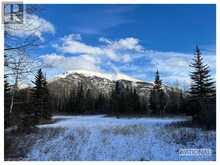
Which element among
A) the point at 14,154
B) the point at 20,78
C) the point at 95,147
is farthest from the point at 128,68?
the point at 14,154

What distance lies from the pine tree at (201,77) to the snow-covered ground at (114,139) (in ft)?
2.46

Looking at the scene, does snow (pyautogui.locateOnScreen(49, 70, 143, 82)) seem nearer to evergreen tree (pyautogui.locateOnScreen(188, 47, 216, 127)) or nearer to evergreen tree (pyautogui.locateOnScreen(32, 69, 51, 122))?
evergreen tree (pyautogui.locateOnScreen(32, 69, 51, 122))

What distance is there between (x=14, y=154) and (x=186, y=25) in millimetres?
3932

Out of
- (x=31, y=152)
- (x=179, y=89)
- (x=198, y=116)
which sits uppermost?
(x=179, y=89)

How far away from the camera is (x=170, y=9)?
19.8 feet

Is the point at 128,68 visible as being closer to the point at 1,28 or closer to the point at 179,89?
the point at 179,89

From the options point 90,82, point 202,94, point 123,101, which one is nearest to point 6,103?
point 90,82

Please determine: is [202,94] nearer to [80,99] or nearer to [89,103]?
[89,103]

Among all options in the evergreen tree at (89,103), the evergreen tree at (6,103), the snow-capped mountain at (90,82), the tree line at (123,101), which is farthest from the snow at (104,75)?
the evergreen tree at (6,103)

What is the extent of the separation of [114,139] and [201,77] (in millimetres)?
2003

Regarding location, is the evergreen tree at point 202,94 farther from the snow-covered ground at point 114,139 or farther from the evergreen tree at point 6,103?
the evergreen tree at point 6,103

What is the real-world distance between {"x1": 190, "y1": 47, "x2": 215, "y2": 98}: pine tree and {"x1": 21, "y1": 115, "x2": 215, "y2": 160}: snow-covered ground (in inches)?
29.5

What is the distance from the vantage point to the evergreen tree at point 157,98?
6.53 metres

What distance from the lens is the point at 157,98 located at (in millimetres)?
6875
